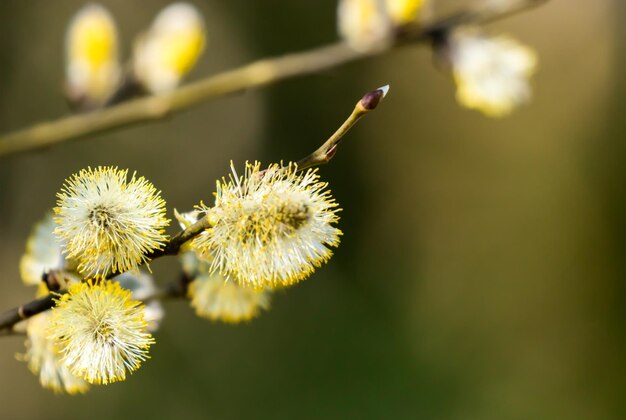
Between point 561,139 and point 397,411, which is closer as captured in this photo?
point 397,411

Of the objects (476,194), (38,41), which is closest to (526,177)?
(476,194)

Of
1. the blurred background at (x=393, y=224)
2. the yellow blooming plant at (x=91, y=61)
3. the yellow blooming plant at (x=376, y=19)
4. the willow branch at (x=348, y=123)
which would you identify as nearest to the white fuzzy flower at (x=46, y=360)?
the willow branch at (x=348, y=123)

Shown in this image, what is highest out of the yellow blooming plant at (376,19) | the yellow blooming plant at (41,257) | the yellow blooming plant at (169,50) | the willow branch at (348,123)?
the yellow blooming plant at (169,50)

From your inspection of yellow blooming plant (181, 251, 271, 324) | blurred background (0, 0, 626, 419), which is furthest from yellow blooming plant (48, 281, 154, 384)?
blurred background (0, 0, 626, 419)

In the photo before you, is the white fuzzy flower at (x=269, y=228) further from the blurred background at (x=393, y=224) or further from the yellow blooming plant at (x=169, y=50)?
the blurred background at (x=393, y=224)

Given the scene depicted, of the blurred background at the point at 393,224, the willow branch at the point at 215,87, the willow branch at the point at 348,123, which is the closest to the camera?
the willow branch at the point at 348,123

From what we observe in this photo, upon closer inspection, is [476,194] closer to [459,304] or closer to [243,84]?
[459,304]
